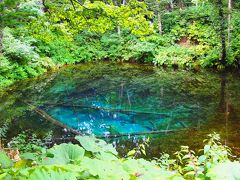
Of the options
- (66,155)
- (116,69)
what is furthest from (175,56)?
(66,155)

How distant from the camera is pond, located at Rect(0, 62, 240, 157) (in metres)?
8.05

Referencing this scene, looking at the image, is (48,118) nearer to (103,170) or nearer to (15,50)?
(15,50)

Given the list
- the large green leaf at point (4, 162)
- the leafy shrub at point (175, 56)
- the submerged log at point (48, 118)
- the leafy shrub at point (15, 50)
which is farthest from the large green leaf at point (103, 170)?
the leafy shrub at point (175, 56)

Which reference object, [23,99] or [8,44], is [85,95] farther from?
[8,44]

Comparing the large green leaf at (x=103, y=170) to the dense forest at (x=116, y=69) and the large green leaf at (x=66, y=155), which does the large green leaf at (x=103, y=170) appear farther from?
the large green leaf at (x=66, y=155)

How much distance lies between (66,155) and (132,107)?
8.24 metres

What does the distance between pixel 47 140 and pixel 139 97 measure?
556 cm

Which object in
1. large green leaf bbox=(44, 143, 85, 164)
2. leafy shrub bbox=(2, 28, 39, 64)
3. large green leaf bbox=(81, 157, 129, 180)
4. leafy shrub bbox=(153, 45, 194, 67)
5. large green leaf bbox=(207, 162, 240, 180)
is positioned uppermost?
large green leaf bbox=(81, 157, 129, 180)

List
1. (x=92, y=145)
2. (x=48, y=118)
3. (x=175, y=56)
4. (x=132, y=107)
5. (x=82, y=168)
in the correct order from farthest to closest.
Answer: (x=175, y=56), (x=132, y=107), (x=48, y=118), (x=92, y=145), (x=82, y=168)

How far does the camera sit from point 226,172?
235 cm

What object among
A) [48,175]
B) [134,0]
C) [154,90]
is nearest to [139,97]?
[154,90]

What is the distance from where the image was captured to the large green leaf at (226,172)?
2311 mm

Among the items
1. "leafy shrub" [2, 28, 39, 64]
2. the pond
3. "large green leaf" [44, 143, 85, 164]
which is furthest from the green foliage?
"leafy shrub" [2, 28, 39, 64]

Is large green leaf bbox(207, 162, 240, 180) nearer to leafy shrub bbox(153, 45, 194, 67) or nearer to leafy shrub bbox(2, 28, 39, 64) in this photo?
leafy shrub bbox(2, 28, 39, 64)
